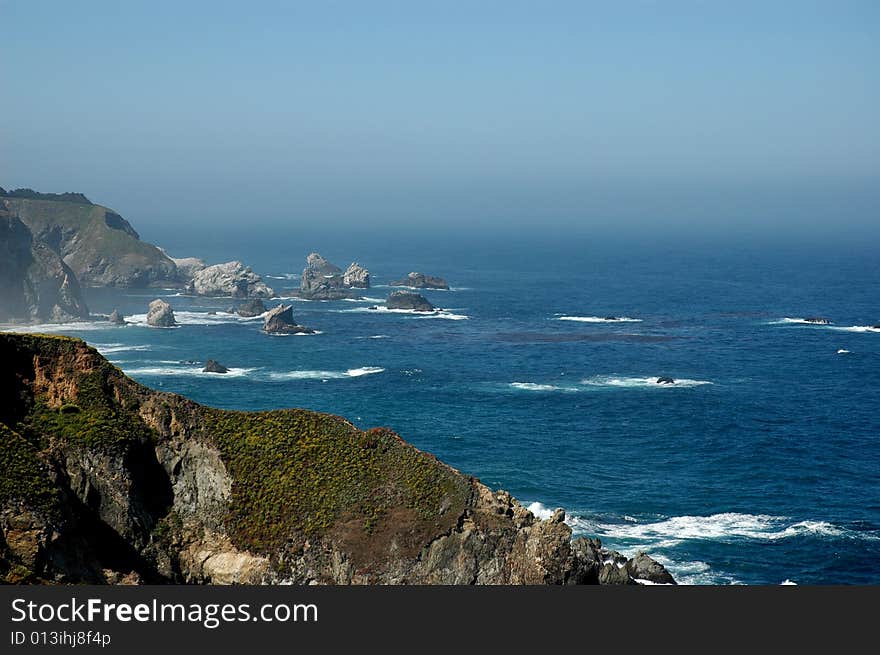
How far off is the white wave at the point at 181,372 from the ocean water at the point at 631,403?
15.6 inches

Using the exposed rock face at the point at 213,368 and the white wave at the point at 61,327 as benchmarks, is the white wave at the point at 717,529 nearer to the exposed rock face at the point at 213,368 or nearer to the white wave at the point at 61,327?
the exposed rock face at the point at 213,368

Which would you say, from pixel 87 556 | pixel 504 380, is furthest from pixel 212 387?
pixel 87 556

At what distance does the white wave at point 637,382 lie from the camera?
5032 inches

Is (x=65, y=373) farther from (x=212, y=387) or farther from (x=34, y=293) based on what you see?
(x=34, y=293)

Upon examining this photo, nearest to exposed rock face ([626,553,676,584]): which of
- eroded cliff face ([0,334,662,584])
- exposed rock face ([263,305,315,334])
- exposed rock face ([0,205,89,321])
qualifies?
eroded cliff face ([0,334,662,584])

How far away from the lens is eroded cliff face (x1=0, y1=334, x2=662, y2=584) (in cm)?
5053

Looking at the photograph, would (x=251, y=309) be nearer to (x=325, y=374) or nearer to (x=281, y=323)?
(x=281, y=323)

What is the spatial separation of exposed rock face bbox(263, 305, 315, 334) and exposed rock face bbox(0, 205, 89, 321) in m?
39.6

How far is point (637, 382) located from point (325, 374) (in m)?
41.2

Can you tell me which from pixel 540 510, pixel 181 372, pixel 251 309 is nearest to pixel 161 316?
pixel 251 309

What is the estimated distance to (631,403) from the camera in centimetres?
11894

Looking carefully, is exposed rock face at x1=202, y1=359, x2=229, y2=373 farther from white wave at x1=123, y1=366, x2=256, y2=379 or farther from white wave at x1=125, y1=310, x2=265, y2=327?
white wave at x1=125, y1=310, x2=265, y2=327

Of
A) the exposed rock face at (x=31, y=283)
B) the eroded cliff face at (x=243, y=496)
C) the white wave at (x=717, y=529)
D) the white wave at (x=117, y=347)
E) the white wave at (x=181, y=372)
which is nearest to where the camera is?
the eroded cliff face at (x=243, y=496)

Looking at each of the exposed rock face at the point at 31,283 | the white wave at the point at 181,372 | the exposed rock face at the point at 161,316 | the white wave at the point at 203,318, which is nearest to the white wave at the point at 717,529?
the white wave at the point at 181,372
